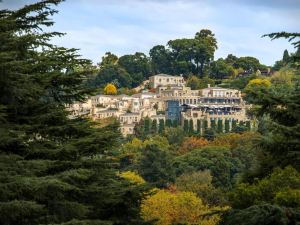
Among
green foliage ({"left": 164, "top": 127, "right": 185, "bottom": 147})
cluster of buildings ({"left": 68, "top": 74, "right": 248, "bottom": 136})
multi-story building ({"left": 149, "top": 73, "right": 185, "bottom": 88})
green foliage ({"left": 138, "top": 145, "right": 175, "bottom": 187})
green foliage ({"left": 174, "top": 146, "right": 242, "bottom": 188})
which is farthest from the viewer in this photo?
multi-story building ({"left": 149, "top": 73, "right": 185, "bottom": 88})

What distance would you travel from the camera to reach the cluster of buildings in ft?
314

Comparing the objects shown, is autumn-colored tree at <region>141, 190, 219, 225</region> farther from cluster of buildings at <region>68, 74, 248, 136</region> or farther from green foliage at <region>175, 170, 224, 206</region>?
cluster of buildings at <region>68, 74, 248, 136</region>

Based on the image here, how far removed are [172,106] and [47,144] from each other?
89.0m

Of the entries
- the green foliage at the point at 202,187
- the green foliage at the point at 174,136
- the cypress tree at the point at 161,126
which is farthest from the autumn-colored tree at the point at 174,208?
the cypress tree at the point at 161,126

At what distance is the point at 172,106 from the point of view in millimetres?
100500

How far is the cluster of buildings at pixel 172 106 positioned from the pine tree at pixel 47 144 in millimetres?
77990

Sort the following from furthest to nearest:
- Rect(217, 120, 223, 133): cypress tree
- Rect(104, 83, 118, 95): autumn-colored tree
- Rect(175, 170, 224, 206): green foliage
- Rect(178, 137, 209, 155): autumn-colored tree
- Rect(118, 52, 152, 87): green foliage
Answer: Rect(118, 52, 152, 87): green foliage
Rect(104, 83, 118, 95): autumn-colored tree
Rect(217, 120, 223, 133): cypress tree
Rect(178, 137, 209, 155): autumn-colored tree
Rect(175, 170, 224, 206): green foliage

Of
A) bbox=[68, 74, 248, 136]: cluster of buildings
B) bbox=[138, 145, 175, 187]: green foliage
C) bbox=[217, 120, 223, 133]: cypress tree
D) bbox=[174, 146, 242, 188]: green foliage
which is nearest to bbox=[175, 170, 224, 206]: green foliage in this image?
bbox=[138, 145, 175, 187]: green foliage

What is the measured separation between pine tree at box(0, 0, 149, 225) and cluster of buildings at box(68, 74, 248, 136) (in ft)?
256

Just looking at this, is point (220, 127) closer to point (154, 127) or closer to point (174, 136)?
point (154, 127)

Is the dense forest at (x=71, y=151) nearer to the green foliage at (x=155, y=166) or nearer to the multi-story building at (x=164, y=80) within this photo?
the green foliage at (x=155, y=166)

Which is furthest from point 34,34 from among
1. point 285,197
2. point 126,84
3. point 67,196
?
point 126,84

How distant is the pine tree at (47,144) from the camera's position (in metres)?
9.65

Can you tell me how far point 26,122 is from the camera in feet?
39.1
